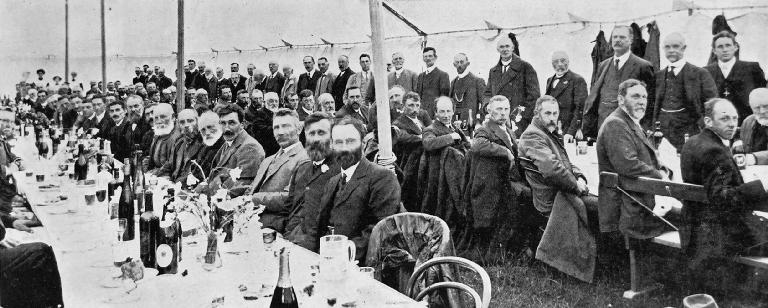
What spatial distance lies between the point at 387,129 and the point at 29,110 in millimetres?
3568

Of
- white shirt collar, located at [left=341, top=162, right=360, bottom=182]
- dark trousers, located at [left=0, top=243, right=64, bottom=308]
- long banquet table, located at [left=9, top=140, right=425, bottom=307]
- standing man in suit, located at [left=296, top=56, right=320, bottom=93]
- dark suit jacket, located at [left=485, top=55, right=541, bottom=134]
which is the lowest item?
dark trousers, located at [left=0, top=243, right=64, bottom=308]

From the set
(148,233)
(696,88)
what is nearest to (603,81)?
(696,88)

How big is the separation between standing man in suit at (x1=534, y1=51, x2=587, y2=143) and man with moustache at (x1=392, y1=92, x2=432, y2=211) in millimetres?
1056

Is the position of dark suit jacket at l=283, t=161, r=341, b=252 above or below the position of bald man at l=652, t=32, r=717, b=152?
below

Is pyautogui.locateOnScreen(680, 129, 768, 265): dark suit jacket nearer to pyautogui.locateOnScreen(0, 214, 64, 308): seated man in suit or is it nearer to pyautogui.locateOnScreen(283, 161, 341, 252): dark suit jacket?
pyautogui.locateOnScreen(283, 161, 341, 252): dark suit jacket

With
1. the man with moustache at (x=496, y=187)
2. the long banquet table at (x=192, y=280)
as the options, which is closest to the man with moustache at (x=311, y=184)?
the long banquet table at (x=192, y=280)

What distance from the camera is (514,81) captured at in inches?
181

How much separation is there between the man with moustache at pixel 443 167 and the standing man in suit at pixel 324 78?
112 inches

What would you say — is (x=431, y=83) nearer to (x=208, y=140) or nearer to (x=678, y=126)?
(x=208, y=140)

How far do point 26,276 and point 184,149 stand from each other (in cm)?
227

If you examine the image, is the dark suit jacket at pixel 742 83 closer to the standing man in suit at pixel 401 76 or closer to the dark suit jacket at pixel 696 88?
the dark suit jacket at pixel 696 88

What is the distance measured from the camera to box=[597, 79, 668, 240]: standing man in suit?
305 centimetres

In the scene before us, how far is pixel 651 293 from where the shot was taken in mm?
3062

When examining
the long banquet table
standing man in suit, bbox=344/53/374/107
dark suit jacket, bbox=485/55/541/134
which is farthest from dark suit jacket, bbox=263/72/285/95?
the long banquet table
